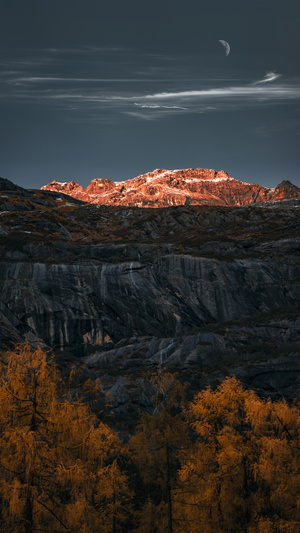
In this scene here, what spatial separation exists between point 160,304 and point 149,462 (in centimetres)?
4639

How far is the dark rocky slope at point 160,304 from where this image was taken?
42.9m

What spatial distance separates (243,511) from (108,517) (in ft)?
22.4

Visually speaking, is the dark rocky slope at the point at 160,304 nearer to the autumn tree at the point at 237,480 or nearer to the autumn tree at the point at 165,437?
the autumn tree at the point at 165,437

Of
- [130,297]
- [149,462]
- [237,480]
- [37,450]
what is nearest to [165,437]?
[149,462]

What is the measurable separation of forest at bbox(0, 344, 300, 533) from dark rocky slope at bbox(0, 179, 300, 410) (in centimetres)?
1929

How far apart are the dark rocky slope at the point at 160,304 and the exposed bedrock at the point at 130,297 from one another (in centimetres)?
18

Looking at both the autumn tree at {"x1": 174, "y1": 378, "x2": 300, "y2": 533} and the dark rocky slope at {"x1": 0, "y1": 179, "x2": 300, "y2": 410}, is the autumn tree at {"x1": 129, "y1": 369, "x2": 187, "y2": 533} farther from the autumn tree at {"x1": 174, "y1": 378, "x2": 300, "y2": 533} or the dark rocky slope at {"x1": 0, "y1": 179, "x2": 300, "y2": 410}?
the dark rocky slope at {"x1": 0, "y1": 179, "x2": 300, "y2": 410}

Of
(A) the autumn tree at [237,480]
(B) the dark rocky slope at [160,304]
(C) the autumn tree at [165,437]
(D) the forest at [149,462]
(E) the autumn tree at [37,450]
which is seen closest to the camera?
(E) the autumn tree at [37,450]

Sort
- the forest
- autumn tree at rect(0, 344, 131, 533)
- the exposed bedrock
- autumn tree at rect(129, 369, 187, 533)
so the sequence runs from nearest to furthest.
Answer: autumn tree at rect(0, 344, 131, 533) → the forest → autumn tree at rect(129, 369, 187, 533) → the exposed bedrock

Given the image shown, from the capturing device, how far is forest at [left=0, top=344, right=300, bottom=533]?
419 inches

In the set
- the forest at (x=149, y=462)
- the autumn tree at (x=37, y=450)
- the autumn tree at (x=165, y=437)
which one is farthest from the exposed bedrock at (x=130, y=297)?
the autumn tree at (x=37, y=450)

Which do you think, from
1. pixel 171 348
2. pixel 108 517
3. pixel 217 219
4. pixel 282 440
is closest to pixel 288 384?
pixel 171 348

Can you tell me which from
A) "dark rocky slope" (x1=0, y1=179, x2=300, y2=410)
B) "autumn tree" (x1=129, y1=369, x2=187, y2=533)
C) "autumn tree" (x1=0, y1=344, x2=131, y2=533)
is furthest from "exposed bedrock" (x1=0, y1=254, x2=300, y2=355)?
"autumn tree" (x1=0, y1=344, x2=131, y2=533)

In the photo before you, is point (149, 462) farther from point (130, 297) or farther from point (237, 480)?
point (130, 297)
